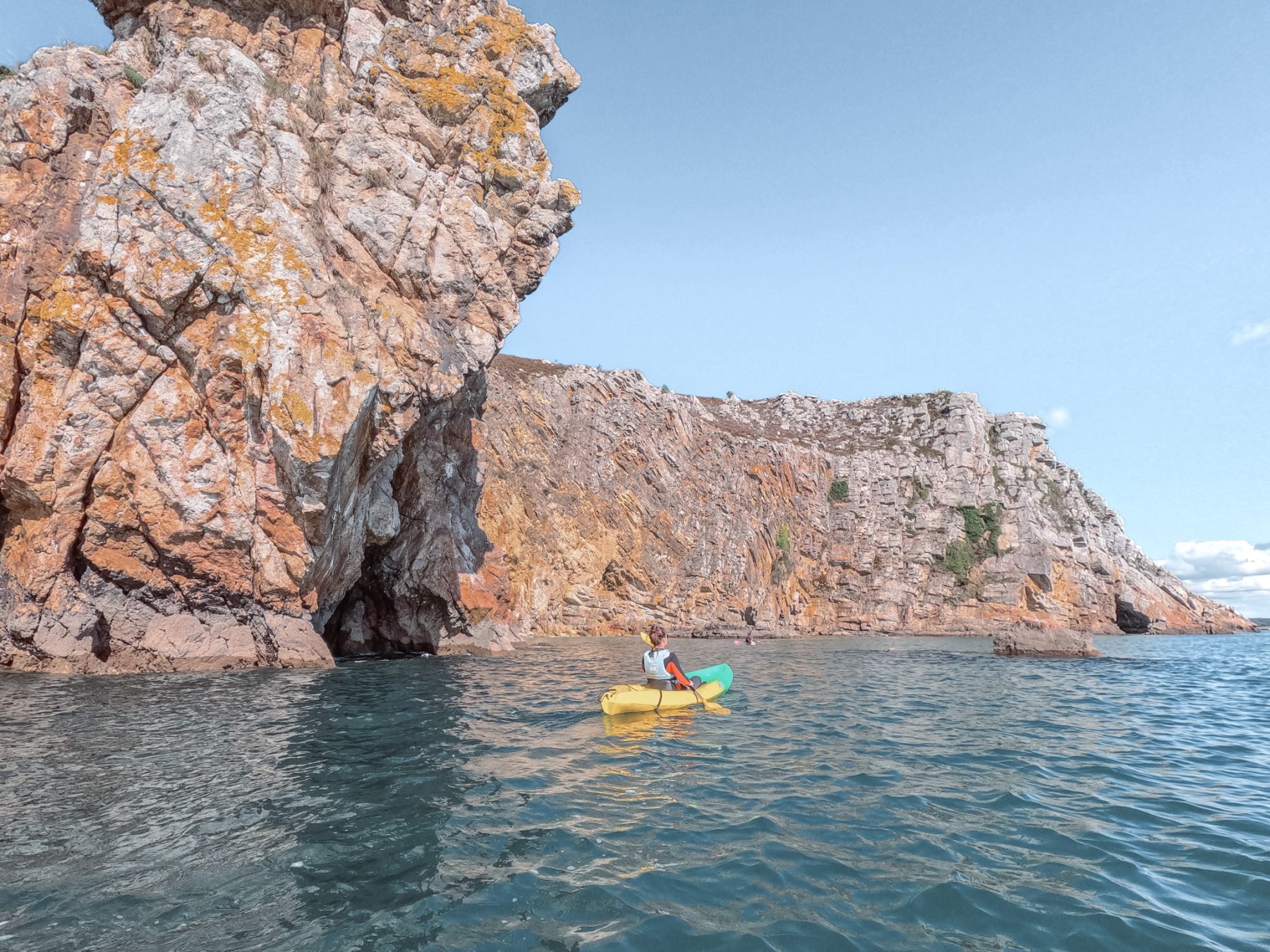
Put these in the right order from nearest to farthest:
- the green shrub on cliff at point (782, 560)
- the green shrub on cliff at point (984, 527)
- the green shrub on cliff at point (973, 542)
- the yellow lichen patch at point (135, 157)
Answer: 1. the yellow lichen patch at point (135, 157)
2. the green shrub on cliff at point (782, 560)
3. the green shrub on cliff at point (973, 542)
4. the green shrub on cliff at point (984, 527)

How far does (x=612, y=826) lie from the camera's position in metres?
7.04

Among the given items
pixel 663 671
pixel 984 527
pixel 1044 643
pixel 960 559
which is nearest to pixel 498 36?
pixel 663 671

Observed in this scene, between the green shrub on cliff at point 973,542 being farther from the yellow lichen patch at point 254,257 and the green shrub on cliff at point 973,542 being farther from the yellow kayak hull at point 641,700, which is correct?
the yellow lichen patch at point 254,257

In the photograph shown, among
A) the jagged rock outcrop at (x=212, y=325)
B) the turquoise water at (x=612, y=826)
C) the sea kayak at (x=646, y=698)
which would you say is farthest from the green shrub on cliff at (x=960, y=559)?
the sea kayak at (x=646, y=698)

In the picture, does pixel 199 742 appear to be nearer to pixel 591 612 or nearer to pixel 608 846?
pixel 608 846

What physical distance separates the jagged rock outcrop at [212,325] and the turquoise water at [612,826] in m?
5.17

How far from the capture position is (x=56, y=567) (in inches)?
712

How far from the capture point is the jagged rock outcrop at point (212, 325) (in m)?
18.5

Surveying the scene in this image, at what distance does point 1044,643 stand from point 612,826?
3220 cm

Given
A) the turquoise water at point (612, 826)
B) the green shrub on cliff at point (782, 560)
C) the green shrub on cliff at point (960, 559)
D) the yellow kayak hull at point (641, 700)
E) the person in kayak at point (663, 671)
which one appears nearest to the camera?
the turquoise water at point (612, 826)

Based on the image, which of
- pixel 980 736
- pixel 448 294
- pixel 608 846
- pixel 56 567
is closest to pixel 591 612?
pixel 448 294

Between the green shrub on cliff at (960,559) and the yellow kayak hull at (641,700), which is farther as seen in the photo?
the green shrub on cliff at (960,559)

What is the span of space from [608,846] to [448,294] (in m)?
21.4

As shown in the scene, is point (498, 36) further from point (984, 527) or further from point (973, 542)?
point (984, 527)
